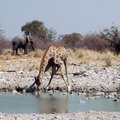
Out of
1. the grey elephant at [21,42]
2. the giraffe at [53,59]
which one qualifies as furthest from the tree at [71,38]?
the giraffe at [53,59]

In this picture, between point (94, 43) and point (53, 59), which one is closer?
point (53, 59)

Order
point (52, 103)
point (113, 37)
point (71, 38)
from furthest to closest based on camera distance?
point (71, 38)
point (113, 37)
point (52, 103)

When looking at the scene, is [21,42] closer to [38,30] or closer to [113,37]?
[113,37]

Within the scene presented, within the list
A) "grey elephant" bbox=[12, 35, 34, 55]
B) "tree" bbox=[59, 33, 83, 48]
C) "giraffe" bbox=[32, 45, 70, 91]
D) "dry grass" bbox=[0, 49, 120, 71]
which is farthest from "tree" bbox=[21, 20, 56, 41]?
"giraffe" bbox=[32, 45, 70, 91]

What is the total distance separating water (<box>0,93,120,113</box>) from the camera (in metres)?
14.5

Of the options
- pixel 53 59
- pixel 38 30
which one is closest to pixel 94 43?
pixel 38 30

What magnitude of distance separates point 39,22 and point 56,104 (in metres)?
51.9

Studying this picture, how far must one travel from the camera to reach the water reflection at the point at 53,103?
14.4 m

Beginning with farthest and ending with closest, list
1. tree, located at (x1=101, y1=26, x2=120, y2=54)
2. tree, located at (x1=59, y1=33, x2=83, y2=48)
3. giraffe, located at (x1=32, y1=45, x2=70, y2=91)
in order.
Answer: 1. tree, located at (x1=59, y1=33, x2=83, y2=48)
2. tree, located at (x1=101, y1=26, x2=120, y2=54)
3. giraffe, located at (x1=32, y1=45, x2=70, y2=91)

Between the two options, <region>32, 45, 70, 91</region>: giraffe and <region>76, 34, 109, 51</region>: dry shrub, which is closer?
<region>32, 45, 70, 91</region>: giraffe

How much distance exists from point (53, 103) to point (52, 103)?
4cm

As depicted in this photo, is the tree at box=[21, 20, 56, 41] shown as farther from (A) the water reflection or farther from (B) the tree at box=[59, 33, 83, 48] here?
(A) the water reflection

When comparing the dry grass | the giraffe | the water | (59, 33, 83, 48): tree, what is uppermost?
(59, 33, 83, 48): tree

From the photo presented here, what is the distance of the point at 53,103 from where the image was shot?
15992mm
